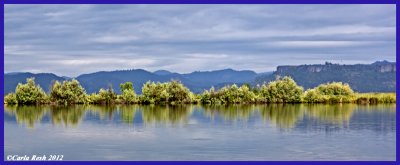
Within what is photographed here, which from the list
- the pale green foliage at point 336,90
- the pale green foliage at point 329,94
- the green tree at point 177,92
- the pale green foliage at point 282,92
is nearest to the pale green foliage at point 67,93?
the green tree at point 177,92

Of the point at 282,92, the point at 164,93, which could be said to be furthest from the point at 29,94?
the point at 282,92

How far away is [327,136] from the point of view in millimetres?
29141

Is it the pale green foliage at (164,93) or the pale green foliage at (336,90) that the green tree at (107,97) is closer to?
the pale green foliage at (164,93)

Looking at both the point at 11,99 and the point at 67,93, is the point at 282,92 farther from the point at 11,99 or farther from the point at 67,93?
the point at 11,99

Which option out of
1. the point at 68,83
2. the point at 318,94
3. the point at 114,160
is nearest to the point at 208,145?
the point at 114,160

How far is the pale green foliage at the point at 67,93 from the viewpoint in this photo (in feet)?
229

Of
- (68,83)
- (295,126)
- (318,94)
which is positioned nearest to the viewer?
(295,126)

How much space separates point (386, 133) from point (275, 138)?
19.1ft

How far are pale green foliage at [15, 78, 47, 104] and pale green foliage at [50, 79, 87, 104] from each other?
3.99ft

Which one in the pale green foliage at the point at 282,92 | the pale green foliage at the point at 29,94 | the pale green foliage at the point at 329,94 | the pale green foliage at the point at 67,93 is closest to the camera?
the pale green foliage at the point at 29,94

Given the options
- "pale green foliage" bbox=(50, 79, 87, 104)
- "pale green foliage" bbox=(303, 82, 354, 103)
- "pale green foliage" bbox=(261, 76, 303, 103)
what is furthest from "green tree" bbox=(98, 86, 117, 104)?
"pale green foliage" bbox=(303, 82, 354, 103)

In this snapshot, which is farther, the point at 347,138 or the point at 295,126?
the point at 295,126

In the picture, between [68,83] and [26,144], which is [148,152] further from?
[68,83]

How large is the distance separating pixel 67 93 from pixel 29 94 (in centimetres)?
388
